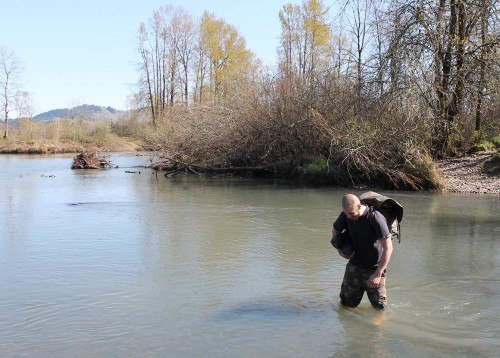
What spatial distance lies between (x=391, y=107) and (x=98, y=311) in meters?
16.2

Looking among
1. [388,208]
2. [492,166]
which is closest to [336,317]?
[388,208]

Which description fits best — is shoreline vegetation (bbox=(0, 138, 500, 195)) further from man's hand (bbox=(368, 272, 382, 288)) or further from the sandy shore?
man's hand (bbox=(368, 272, 382, 288))

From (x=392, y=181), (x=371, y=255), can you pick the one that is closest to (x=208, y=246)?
(x=371, y=255)

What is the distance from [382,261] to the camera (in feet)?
19.6

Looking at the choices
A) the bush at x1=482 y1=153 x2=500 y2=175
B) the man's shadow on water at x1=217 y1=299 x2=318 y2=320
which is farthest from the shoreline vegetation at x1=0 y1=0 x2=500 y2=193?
the man's shadow on water at x1=217 y1=299 x2=318 y2=320

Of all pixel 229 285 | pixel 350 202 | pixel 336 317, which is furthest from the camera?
pixel 229 285

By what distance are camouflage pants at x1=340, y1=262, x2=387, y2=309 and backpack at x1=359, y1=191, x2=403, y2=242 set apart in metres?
0.61

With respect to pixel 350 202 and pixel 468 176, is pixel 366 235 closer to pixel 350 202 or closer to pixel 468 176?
pixel 350 202

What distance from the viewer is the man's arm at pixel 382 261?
5.90 m

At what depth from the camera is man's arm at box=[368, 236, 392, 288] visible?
19.4 ft

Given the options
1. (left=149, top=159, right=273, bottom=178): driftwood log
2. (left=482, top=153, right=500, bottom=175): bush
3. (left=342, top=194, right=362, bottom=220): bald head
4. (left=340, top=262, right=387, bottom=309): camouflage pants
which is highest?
(left=482, top=153, right=500, bottom=175): bush

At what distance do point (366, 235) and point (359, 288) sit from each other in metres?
0.80

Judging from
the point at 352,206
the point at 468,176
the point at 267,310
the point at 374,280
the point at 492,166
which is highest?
the point at 492,166

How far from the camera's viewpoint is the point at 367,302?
705cm
